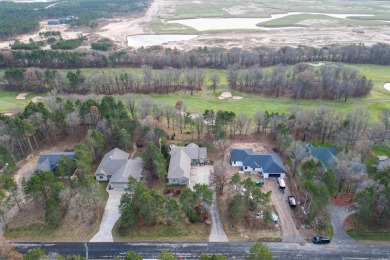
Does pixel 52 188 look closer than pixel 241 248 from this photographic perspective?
No

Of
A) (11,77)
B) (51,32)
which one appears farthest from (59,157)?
(51,32)

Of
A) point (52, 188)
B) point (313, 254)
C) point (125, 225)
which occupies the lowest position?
point (313, 254)

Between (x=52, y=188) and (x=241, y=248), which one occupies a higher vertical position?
(x=52, y=188)

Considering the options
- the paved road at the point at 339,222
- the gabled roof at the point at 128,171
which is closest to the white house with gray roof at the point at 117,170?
the gabled roof at the point at 128,171

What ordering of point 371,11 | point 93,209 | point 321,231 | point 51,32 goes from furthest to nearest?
point 371,11, point 51,32, point 93,209, point 321,231

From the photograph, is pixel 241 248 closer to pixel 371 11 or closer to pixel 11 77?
pixel 11 77

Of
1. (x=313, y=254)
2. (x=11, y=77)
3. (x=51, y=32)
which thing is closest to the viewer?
(x=313, y=254)
